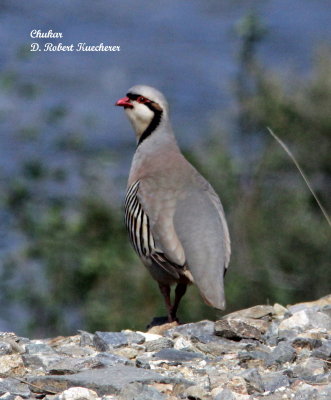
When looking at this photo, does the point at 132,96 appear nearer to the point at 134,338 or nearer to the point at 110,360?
the point at 134,338

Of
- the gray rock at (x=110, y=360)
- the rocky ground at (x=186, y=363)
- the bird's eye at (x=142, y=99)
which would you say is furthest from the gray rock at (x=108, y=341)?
the bird's eye at (x=142, y=99)

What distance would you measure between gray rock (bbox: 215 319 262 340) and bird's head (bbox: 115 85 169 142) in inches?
93.7

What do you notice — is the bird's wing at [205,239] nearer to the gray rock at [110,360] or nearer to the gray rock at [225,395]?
the gray rock at [110,360]

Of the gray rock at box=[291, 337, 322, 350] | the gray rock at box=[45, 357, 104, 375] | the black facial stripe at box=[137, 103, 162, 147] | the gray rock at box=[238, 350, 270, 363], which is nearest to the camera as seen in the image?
the gray rock at box=[45, 357, 104, 375]

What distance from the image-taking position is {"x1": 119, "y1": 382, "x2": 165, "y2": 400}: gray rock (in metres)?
3.51

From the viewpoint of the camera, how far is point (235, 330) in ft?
14.6

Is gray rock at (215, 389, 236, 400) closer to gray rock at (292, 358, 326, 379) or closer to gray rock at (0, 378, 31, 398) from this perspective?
gray rock at (292, 358, 326, 379)

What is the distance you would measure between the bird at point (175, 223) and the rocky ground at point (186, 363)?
2.04 feet

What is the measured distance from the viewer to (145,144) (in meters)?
6.59

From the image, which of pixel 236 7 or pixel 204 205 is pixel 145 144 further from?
pixel 236 7

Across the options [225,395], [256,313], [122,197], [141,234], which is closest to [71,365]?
[225,395]

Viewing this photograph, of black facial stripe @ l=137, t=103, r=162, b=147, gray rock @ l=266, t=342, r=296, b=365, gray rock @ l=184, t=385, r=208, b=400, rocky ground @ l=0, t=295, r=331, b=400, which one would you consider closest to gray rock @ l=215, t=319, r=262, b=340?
rocky ground @ l=0, t=295, r=331, b=400

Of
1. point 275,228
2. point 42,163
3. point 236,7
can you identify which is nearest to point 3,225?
point 42,163

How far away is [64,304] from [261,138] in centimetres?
209
